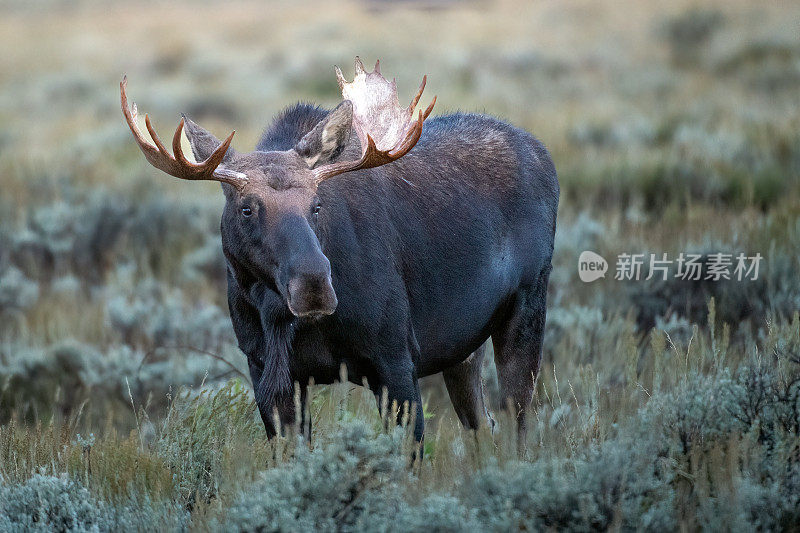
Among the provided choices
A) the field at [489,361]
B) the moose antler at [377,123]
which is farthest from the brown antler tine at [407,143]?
the field at [489,361]

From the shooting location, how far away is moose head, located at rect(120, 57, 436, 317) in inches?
148

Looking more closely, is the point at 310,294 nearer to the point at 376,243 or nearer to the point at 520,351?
the point at 376,243

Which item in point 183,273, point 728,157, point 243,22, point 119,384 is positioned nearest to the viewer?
point 119,384

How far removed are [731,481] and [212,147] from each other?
2423 mm

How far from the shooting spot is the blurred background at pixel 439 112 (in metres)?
7.28

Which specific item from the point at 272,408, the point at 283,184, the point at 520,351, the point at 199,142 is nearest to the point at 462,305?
the point at 520,351

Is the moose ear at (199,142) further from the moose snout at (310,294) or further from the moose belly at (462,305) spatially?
the moose belly at (462,305)

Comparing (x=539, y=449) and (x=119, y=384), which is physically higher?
(x=539, y=449)

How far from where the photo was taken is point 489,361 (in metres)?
6.66

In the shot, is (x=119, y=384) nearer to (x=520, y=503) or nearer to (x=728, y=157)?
(x=520, y=503)

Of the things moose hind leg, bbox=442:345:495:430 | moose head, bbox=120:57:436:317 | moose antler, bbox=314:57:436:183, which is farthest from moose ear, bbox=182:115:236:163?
moose hind leg, bbox=442:345:495:430

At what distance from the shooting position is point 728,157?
40.2 ft

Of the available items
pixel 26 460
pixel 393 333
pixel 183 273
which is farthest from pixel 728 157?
pixel 26 460

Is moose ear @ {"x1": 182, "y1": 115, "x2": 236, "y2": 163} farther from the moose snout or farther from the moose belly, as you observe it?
the moose belly
